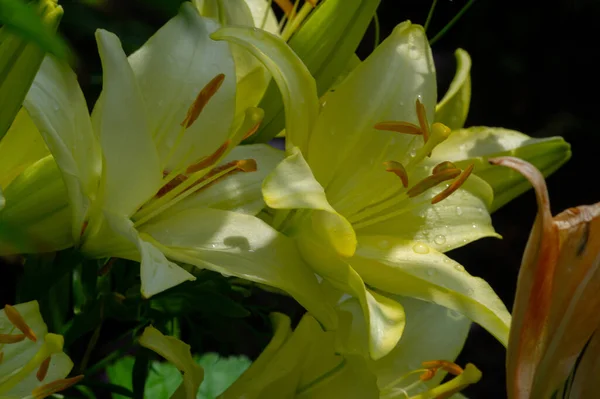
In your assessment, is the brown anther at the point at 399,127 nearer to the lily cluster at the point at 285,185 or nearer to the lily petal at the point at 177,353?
the lily cluster at the point at 285,185

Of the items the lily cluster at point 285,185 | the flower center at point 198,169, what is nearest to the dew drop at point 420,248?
the lily cluster at point 285,185

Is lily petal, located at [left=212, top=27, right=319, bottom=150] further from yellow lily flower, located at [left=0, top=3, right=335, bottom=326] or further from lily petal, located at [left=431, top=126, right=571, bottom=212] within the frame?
lily petal, located at [left=431, top=126, right=571, bottom=212]

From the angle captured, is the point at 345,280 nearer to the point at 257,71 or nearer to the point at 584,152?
the point at 257,71

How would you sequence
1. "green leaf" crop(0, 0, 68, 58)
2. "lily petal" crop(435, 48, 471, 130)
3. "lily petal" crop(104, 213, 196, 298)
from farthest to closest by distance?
"lily petal" crop(435, 48, 471, 130), "lily petal" crop(104, 213, 196, 298), "green leaf" crop(0, 0, 68, 58)

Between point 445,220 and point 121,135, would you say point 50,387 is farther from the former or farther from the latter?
point 445,220

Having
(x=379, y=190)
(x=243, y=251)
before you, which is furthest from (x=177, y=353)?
(x=379, y=190)

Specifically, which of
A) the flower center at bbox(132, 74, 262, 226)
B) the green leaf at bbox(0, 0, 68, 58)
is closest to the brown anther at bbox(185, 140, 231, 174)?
the flower center at bbox(132, 74, 262, 226)

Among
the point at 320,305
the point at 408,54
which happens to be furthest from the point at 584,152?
the point at 320,305
